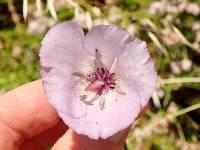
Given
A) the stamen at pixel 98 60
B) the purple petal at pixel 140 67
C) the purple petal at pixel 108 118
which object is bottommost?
the purple petal at pixel 108 118

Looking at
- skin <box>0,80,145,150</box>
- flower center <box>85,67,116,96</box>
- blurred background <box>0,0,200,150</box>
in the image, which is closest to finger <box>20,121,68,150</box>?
skin <box>0,80,145,150</box>

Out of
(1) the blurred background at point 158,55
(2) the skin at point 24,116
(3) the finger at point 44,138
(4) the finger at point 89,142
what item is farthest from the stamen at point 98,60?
(1) the blurred background at point 158,55

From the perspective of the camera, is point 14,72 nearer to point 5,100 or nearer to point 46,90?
point 5,100

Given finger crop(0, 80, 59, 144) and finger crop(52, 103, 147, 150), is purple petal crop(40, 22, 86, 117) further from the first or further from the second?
finger crop(0, 80, 59, 144)

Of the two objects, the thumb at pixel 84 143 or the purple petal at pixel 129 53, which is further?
the thumb at pixel 84 143

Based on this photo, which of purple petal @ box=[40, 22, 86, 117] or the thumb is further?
the thumb

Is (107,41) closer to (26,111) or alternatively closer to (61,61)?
(61,61)

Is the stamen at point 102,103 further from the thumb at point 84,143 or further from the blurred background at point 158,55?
the blurred background at point 158,55
